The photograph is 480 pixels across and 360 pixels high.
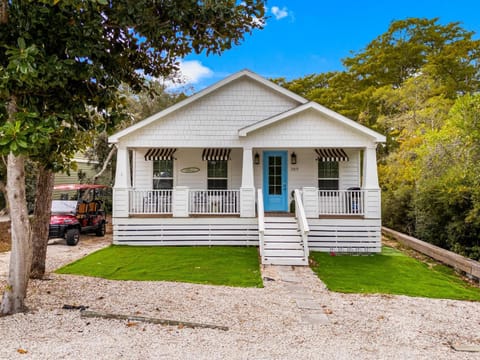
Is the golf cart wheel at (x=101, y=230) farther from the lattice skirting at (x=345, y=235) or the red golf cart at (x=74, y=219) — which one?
the lattice skirting at (x=345, y=235)

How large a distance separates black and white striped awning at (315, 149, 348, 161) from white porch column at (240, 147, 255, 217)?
9.83ft

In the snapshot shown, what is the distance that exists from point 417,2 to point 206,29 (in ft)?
82.9

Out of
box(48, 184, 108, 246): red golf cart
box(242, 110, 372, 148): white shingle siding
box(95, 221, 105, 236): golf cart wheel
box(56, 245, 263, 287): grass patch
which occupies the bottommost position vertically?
box(56, 245, 263, 287): grass patch

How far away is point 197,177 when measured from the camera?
13.8 m

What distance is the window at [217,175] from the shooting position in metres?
13.9

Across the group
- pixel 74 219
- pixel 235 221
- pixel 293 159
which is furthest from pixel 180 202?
pixel 293 159

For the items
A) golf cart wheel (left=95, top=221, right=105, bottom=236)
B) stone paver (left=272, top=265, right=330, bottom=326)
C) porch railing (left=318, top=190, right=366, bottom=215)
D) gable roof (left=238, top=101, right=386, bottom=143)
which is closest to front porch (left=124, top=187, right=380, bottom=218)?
porch railing (left=318, top=190, right=366, bottom=215)

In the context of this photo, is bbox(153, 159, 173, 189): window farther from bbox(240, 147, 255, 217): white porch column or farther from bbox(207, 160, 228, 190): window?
bbox(240, 147, 255, 217): white porch column

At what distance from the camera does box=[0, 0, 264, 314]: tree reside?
4.53 metres

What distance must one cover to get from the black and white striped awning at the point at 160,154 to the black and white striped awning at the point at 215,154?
130 centimetres

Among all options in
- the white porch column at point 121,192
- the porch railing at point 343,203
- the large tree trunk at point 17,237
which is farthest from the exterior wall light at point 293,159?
the large tree trunk at point 17,237

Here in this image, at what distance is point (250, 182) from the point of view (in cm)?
1185

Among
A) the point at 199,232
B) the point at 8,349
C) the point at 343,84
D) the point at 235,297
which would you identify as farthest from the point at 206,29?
the point at 343,84

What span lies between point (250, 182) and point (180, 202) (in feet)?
8.15
